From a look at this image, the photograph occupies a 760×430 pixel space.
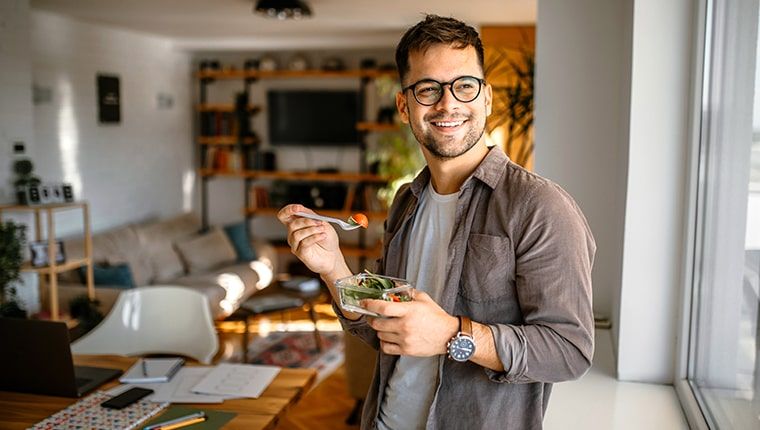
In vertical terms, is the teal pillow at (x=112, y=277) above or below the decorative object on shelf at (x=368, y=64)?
below

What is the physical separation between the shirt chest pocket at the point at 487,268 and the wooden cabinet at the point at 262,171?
612 centimetres

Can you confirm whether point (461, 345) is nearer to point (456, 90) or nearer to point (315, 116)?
point (456, 90)

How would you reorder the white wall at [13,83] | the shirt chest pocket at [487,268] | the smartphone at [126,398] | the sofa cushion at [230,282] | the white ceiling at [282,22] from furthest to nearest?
the sofa cushion at [230,282]
the white ceiling at [282,22]
the white wall at [13,83]
the smartphone at [126,398]
the shirt chest pocket at [487,268]

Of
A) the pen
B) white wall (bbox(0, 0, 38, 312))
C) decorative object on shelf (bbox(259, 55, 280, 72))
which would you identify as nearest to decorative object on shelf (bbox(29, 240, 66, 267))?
white wall (bbox(0, 0, 38, 312))

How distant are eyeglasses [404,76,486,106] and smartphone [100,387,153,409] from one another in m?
1.35

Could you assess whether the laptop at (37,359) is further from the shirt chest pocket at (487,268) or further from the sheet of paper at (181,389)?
the shirt chest pocket at (487,268)

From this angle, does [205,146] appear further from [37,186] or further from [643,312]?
[643,312]

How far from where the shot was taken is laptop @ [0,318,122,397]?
216 cm

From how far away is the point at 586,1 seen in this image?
284 cm

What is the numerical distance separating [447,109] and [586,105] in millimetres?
1635

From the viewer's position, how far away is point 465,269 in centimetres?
138

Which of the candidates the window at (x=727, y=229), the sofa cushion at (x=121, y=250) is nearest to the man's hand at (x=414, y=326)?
the window at (x=727, y=229)

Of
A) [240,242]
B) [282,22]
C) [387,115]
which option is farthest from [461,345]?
[387,115]

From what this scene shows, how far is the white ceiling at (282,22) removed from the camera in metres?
4.95
